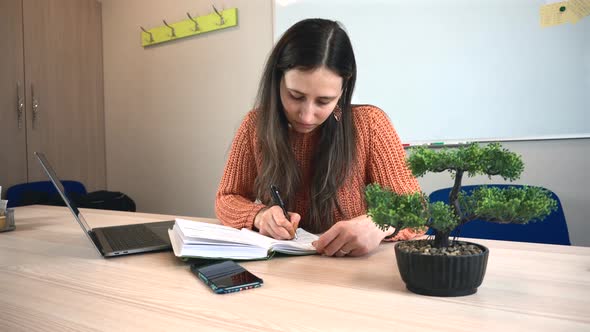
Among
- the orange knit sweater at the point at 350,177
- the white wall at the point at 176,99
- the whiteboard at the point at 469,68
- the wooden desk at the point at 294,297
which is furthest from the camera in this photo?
the white wall at the point at 176,99

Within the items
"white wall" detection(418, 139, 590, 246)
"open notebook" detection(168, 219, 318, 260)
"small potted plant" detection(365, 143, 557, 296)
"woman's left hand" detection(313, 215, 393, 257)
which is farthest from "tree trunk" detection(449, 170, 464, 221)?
"white wall" detection(418, 139, 590, 246)

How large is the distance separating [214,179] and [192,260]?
6.20 feet

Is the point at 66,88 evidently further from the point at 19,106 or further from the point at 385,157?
the point at 385,157

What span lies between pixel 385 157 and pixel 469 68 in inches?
36.6

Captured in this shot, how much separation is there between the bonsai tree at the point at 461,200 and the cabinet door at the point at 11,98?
2749mm

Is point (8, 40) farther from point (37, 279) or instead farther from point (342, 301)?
point (342, 301)

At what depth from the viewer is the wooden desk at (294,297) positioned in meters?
0.57

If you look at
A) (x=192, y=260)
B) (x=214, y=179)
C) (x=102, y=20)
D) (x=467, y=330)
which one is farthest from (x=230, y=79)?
(x=467, y=330)

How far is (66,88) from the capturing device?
303 cm

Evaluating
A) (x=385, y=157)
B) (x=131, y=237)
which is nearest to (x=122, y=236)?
(x=131, y=237)

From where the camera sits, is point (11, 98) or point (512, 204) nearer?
point (512, 204)

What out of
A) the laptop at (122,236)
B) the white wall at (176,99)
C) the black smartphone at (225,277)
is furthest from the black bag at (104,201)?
the black smartphone at (225,277)

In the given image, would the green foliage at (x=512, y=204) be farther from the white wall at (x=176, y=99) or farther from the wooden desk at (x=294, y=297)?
the white wall at (x=176, y=99)

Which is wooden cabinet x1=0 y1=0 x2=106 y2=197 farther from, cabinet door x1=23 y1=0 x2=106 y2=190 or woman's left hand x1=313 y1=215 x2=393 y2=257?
woman's left hand x1=313 y1=215 x2=393 y2=257
